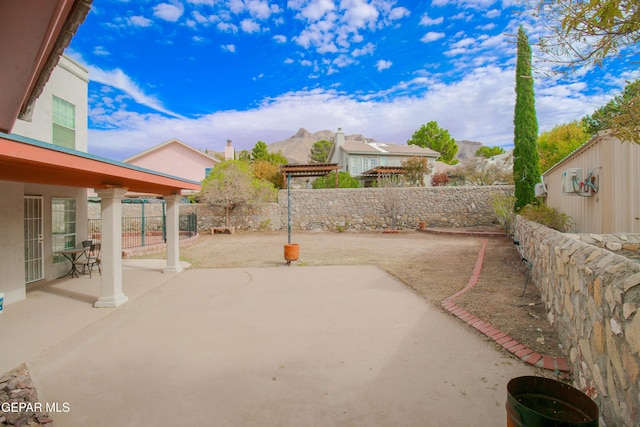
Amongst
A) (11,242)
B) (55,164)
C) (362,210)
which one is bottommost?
(11,242)

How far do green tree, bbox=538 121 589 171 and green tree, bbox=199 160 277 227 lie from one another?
841 inches

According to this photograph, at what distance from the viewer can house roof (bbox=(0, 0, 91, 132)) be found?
1.62 m

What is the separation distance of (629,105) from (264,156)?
3943cm

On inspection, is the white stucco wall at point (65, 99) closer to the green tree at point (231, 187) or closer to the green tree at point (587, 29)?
the green tree at point (587, 29)

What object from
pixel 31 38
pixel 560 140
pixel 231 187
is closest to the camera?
pixel 31 38

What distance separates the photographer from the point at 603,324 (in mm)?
2307

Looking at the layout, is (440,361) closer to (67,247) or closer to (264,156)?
(67,247)

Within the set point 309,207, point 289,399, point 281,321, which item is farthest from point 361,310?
point 309,207

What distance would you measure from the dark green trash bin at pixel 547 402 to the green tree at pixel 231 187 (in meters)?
18.3

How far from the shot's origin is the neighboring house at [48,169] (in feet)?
6.02

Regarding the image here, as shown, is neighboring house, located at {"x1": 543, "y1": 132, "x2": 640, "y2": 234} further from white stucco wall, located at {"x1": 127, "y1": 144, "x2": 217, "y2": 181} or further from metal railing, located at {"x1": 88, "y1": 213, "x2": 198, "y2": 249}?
white stucco wall, located at {"x1": 127, "y1": 144, "x2": 217, "y2": 181}

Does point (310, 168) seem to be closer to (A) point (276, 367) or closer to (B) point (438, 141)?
(A) point (276, 367)

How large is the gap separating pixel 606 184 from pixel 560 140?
27518 mm

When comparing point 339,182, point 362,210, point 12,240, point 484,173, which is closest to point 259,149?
point 339,182
